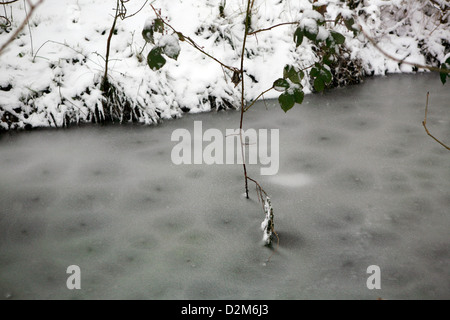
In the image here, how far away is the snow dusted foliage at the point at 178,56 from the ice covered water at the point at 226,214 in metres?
0.21

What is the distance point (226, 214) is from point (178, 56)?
170cm

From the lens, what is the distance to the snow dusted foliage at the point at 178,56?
110 inches

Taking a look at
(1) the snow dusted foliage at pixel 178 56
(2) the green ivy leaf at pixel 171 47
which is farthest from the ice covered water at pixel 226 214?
(2) the green ivy leaf at pixel 171 47

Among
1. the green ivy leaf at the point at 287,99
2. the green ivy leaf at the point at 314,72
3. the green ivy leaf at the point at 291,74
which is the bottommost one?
the green ivy leaf at the point at 287,99

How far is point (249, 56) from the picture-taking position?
3268 millimetres

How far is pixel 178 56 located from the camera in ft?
10.1

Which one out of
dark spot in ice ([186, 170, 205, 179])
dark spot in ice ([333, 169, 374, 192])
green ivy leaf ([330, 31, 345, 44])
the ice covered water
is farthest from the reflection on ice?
green ivy leaf ([330, 31, 345, 44])

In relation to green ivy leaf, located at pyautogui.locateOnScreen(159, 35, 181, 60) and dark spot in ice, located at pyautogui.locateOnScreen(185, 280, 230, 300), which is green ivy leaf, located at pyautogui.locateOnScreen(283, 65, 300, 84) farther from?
dark spot in ice, located at pyautogui.locateOnScreen(185, 280, 230, 300)

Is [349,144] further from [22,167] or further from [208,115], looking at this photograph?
[22,167]

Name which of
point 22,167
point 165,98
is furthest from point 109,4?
point 22,167

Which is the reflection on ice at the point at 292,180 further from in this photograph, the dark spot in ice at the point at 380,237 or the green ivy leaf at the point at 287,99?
the green ivy leaf at the point at 287,99

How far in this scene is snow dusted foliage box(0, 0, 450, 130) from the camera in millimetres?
2795

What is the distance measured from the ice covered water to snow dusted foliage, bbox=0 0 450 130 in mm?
214

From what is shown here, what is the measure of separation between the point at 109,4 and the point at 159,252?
282 centimetres
